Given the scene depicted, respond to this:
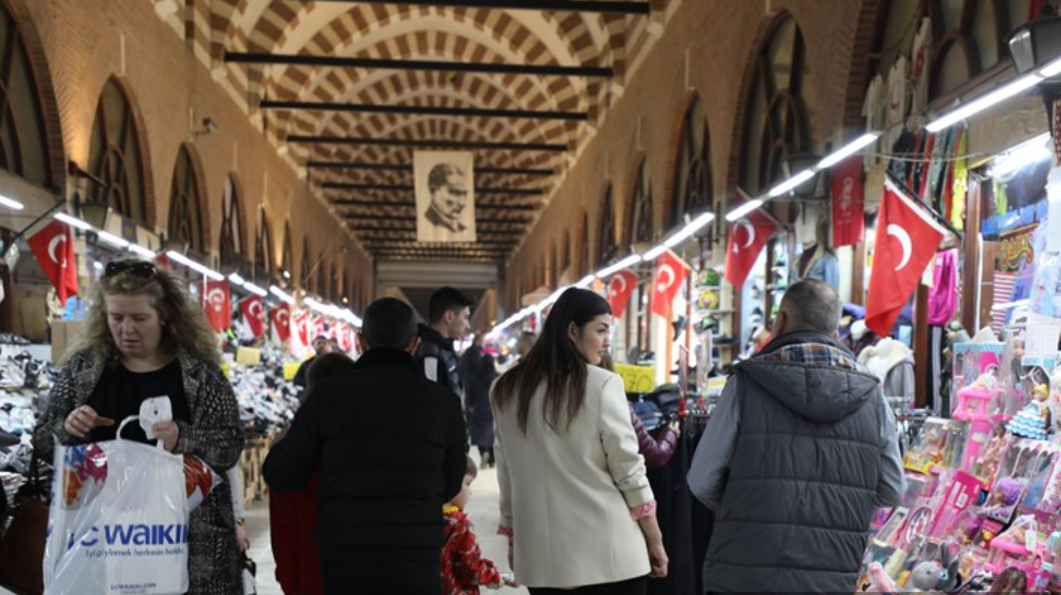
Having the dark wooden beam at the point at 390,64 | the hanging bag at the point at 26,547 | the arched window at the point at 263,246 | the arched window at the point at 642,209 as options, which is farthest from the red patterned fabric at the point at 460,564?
the arched window at the point at 263,246

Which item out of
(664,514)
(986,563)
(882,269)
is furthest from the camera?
(882,269)

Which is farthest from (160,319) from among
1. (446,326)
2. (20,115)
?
(20,115)

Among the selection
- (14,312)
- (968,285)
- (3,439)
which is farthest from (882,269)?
(14,312)

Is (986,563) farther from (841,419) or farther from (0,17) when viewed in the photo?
(0,17)

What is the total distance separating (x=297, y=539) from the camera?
9.18 feet

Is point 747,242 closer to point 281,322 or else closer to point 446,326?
point 446,326

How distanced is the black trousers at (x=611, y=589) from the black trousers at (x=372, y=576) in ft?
1.36

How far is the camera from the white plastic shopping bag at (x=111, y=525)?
2230 mm

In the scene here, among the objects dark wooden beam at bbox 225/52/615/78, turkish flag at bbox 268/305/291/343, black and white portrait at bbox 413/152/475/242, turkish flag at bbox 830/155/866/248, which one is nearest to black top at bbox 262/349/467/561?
turkish flag at bbox 830/155/866/248

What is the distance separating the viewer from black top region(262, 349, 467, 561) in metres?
2.42

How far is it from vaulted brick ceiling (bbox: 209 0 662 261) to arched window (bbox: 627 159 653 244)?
1.76m

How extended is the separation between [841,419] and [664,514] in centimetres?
159

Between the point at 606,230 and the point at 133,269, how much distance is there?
14.3 m

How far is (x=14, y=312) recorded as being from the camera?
26.7 feet
